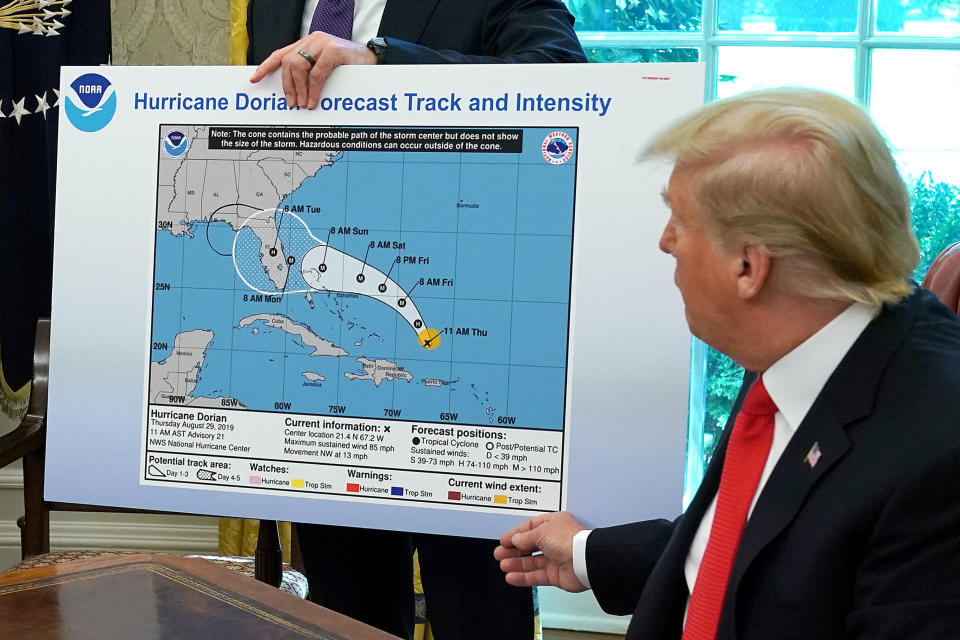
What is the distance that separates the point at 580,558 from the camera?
5.31ft

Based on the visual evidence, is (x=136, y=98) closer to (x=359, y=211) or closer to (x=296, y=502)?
(x=359, y=211)

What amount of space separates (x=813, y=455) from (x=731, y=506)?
5.7 inches

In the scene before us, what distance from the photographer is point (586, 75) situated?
1.78 m

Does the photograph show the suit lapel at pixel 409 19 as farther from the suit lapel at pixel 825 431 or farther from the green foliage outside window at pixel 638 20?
the green foliage outside window at pixel 638 20

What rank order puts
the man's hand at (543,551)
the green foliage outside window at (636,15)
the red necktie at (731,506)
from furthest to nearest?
the green foliage outside window at (636,15)
the man's hand at (543,551)
the red necktie at (731,506)

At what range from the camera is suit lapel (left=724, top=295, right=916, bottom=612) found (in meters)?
1.09

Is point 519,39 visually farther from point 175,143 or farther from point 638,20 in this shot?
point 638,20

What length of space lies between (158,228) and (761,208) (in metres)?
1.26

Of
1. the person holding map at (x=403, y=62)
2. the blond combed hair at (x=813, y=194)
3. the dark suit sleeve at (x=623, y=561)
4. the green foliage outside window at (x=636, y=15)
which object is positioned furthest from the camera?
the green foliage outside window at (x=636, y=15)

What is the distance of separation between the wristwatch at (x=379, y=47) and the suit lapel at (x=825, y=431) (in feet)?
3.65

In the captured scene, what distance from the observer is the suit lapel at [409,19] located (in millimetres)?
2033

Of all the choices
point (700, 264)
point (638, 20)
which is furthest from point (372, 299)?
point (638, 20)

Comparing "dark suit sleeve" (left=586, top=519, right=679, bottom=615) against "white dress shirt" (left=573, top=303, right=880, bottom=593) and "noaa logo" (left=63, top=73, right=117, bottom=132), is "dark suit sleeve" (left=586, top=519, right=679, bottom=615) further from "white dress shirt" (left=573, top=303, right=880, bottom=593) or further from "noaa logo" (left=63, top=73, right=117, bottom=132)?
"noaa logo" (left=63, top=73, right=117, bottom=132)

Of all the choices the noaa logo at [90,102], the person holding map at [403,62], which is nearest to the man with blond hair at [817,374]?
the person holding map at [403,62]
